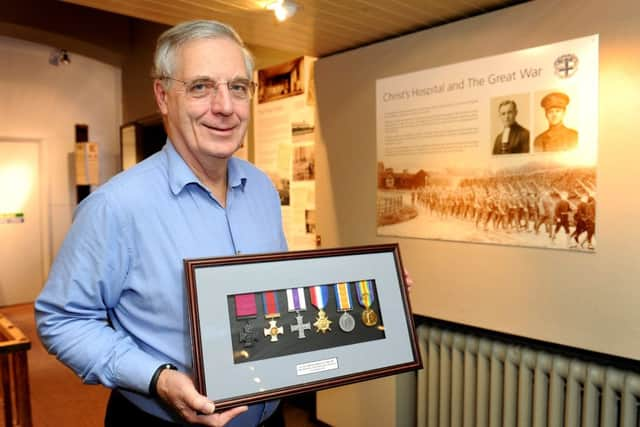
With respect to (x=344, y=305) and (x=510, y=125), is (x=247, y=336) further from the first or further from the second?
(x=510, y=125)

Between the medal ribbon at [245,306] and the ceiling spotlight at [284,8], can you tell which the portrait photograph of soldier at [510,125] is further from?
the medal ribbon at [245,306]

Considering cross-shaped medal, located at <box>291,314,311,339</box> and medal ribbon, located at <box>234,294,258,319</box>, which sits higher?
medal ribbon, located at <box>234,294,258,319</box>

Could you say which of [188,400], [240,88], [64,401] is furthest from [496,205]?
[64,401]

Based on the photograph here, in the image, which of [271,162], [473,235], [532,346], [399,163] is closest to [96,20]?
[271,162]

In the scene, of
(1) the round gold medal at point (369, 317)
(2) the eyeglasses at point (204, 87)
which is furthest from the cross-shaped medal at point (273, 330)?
(2) the eyeglasses at point (204, 87)

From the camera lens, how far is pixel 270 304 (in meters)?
1.31

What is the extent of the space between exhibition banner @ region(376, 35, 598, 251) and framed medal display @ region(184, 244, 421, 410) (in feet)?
3.52

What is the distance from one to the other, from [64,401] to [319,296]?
11.9 ft

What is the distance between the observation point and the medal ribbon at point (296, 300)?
135 centimetres

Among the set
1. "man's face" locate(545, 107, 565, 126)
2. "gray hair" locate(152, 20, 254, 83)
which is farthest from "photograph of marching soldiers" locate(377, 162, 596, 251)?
"gray hair" locate(152, 20, 254, 83)

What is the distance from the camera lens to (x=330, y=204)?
3.38 meters

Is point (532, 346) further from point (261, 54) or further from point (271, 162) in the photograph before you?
point (261, 54)

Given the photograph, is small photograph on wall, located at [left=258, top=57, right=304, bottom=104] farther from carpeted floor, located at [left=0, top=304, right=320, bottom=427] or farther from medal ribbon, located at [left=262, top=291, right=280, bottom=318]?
medal ribbon, located at [left=262, top=291, right=280, bottom=318]

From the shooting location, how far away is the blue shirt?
1.21 m
